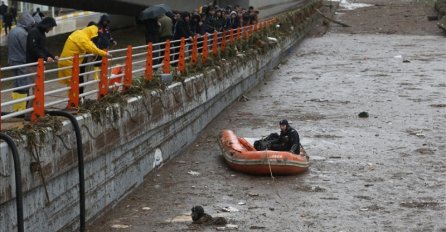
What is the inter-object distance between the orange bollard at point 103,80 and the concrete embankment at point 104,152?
0.35m

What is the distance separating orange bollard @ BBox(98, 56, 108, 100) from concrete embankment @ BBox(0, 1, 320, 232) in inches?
13.9

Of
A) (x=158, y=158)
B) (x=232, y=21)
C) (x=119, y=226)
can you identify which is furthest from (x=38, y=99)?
(x=232, y=21)

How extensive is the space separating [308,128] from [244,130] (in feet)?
5.64

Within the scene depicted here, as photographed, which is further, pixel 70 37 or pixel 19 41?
pixel 70 37

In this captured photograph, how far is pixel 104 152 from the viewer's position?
1166 centimetres

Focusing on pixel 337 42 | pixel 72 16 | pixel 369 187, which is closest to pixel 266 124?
pixel 369 187

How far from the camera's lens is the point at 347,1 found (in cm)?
8675

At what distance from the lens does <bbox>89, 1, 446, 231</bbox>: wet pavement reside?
41.0 ft

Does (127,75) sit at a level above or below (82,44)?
below

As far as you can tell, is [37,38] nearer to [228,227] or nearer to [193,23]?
[228,227]

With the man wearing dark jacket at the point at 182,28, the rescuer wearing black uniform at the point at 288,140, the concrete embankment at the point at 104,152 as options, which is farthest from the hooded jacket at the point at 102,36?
the man wearing dark jacket at the point at 182,28

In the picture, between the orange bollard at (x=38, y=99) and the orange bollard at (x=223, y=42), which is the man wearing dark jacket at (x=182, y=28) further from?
the orange bollard at (x=38, y=99)

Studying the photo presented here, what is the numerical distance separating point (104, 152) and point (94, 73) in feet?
8.16

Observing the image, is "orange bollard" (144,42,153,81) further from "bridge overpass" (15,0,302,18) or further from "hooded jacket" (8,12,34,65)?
"bridge overpass" (15,0,302,18)
